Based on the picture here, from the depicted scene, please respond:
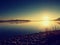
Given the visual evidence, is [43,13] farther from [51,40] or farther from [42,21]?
[51,40]

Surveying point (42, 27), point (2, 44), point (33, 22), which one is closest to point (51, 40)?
point (42, 27)

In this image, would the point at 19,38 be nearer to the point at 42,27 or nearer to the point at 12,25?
the point at 12,25

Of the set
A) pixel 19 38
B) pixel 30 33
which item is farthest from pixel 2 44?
pixel 30 33

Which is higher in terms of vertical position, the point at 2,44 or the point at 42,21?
the point at 42,21

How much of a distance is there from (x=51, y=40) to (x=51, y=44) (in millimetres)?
57

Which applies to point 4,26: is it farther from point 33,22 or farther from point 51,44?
point 51,44

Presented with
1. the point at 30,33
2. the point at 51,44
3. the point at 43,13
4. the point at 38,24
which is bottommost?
the point at 51,44

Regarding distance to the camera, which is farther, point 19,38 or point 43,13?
point 43,13

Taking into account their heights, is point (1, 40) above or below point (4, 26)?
below

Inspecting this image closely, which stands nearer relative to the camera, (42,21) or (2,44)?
(2,44)

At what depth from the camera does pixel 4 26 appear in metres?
2.04

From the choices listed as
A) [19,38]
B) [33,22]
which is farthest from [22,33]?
[33,22]

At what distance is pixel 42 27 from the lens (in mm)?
2117

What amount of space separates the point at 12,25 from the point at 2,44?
302mm
